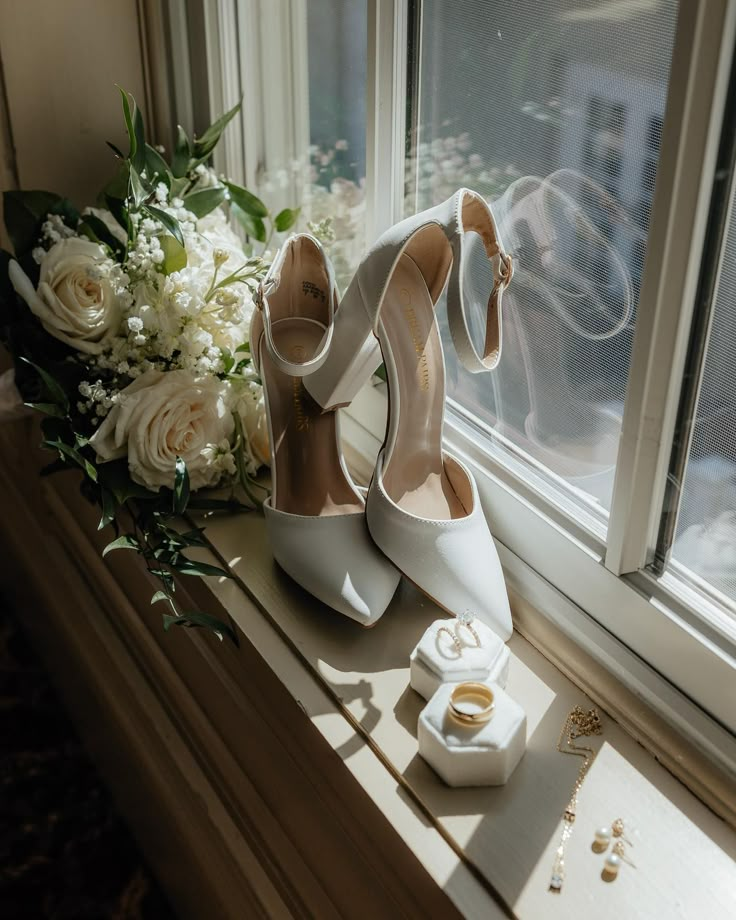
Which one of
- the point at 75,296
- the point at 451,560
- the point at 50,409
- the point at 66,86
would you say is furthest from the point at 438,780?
the point at 66,86

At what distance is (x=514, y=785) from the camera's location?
73cm

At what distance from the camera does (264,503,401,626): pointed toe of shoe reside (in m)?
0.87

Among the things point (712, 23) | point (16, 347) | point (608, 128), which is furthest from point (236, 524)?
point (712, 23)

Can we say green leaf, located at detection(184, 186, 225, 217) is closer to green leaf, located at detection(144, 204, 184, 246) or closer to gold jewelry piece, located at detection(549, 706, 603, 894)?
green leaf, located at detection(144, 204, 184, 246)

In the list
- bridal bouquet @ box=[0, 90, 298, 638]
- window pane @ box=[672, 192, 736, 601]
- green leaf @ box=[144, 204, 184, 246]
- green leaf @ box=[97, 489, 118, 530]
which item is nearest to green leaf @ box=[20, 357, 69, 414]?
bridal bouquet @ box=[0, 90, 298, 638]

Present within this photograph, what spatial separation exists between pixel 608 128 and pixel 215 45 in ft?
2.26

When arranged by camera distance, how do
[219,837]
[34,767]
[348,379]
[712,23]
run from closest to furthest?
[712,23]
[348,379]
[219,837]
[34,767]

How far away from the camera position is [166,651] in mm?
1191

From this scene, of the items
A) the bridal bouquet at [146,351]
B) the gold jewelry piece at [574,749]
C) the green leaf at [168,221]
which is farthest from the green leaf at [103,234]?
the gold jewelry piece at [574,749]

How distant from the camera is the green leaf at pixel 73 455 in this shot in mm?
951

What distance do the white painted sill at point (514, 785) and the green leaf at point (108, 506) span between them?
0.15m

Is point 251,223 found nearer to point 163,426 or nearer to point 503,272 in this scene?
point 163,426

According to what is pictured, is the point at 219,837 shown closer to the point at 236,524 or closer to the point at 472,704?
the point at 236,524

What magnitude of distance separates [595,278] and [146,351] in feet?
1.70
